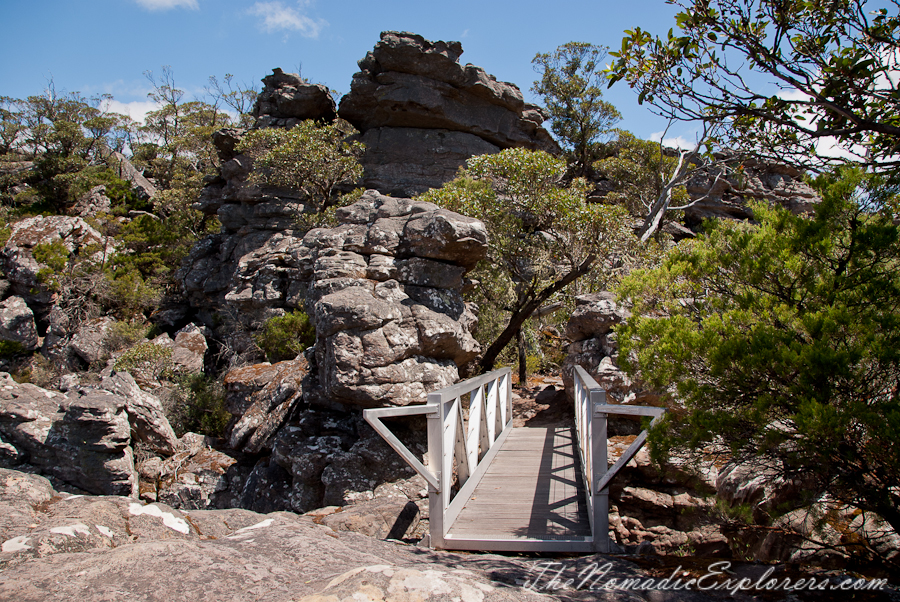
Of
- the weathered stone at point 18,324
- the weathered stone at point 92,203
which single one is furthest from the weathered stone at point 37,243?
the weathered stone at point 92,203

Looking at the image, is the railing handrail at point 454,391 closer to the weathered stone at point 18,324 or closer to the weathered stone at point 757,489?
the weathered stone at point 757,489

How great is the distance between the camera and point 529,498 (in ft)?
18.2

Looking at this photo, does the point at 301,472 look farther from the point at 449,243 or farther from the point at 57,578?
the point at 57,578

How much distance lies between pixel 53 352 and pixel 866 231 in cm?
2344

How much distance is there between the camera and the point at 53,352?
1820cm

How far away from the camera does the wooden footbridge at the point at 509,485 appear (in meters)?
4.44

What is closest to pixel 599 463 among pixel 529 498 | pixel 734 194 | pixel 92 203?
pixel 529 498

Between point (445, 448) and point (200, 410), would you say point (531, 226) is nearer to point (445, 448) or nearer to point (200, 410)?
point (445, 448)

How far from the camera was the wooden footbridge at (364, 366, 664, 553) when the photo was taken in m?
4.44

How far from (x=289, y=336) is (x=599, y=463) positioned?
1014cm

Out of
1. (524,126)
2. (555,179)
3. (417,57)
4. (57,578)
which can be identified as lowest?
(57,578)

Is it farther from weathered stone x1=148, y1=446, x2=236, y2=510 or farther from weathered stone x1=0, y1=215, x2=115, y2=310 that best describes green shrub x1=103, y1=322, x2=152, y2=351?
weathered stone x1=148, y1=446, x2=236, y2=510

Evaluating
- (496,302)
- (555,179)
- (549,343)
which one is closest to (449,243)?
(496,302)

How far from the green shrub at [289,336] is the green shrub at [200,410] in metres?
1.79
